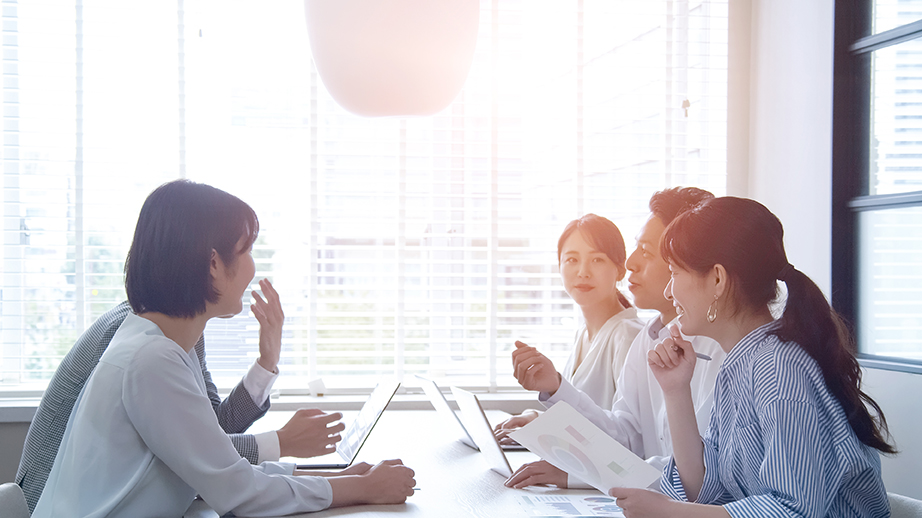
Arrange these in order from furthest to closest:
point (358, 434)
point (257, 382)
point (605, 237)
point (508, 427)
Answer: point (605, 237) < point (508, 427) < point (257, 382) < point (358, 434)

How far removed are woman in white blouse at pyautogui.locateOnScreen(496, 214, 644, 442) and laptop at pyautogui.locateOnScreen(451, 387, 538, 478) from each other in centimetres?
53

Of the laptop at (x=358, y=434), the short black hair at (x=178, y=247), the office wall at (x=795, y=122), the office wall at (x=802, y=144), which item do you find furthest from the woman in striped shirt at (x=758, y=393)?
the office wall at (x=795, y=122)

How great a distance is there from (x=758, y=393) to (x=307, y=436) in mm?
985

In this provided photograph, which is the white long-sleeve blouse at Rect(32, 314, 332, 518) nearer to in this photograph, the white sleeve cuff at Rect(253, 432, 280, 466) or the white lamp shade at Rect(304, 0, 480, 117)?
the white sleeve cuff at Rect(253, 432, 280, 466)

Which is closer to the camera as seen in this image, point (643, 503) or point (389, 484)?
point (643, 503)

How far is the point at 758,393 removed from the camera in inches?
47.5

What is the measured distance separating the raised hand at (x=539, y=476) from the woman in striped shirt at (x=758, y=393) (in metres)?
0.22

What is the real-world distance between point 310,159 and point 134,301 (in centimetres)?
155

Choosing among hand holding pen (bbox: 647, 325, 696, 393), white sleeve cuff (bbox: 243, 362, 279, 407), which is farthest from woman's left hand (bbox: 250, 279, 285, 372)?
hand holding pen (bbox: 647, 325, 696, 393)

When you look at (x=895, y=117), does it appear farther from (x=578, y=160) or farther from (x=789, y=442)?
(x=789, y=442)

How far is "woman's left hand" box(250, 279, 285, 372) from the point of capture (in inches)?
76.6

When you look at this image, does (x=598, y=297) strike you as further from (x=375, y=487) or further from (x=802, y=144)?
(x=375, y=487)

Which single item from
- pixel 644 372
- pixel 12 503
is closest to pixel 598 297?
pixel 644 372

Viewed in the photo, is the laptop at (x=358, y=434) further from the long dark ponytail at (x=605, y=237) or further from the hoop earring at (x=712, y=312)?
the long dark ponytail at (x=605, y=237)
